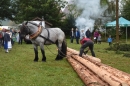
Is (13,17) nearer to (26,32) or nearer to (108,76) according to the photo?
(26,32)

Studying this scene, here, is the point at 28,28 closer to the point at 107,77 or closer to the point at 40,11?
the point at 107,77

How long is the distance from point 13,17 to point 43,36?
108ft

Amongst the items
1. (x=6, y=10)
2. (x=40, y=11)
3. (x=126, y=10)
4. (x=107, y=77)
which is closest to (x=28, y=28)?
(x=107, y=77)

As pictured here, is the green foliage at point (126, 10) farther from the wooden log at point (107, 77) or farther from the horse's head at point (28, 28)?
the wooden log at point (107, 77)

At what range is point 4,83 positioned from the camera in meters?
8.96

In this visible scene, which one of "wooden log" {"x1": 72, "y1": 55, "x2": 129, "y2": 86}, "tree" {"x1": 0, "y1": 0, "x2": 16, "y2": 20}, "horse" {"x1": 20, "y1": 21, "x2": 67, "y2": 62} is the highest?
"tree" {"x1": 0, "y1": 0, "x2": 16, "y2": 20}

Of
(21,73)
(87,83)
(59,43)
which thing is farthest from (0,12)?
(87,83)

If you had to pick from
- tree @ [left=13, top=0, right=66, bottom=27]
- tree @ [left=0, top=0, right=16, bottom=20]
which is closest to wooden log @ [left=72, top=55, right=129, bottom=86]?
tree @ [left=0, top=0, right=16, bottom=20]

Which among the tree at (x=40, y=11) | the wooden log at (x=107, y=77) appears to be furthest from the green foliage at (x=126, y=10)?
the wooden log at (x=107, y=77)

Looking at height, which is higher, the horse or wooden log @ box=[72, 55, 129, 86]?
the horse

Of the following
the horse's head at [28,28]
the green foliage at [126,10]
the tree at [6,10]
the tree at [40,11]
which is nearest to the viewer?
the horse's head at [28,28]

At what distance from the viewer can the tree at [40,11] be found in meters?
49.9

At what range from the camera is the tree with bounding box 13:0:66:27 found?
1964 inches

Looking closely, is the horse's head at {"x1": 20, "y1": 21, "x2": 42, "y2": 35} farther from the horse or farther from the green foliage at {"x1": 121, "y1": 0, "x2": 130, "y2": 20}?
the green foliage at {"x1": 121, "y1": 0, "x2": 130, "y2": 20}
